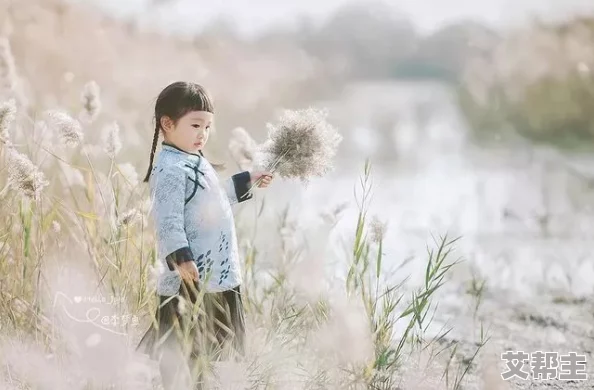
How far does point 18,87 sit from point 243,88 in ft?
2.78

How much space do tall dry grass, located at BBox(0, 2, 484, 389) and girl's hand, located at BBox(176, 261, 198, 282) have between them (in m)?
0.13

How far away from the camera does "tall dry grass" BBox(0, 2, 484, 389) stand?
1.51m

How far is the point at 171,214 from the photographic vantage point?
54.0 inches

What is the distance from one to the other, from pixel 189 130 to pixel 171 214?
0.13 metres

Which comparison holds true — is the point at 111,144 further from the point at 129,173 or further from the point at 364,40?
the point at 364,40

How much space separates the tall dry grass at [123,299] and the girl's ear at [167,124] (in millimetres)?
141

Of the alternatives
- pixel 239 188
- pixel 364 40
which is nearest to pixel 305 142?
pixel 239 188

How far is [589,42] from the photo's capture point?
287cm

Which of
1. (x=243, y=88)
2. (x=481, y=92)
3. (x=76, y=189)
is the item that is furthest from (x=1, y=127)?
(x=481, y=92)

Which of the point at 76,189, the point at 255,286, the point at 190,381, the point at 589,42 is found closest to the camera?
the point at 190,381

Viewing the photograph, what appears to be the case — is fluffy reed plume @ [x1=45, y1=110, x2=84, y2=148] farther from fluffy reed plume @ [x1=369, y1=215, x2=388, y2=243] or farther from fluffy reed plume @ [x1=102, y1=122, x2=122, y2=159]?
fluffy reed plume @ [x1=369, y1=215, x2=388, y2=243]

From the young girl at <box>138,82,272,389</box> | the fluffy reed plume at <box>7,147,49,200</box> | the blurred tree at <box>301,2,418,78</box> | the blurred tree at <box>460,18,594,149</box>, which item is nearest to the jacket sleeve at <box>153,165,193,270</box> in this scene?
the young girl at <box>138,82,272,389</box>

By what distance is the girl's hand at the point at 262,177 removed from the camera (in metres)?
1.47

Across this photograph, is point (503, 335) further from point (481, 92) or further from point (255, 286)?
point (481, 92)
